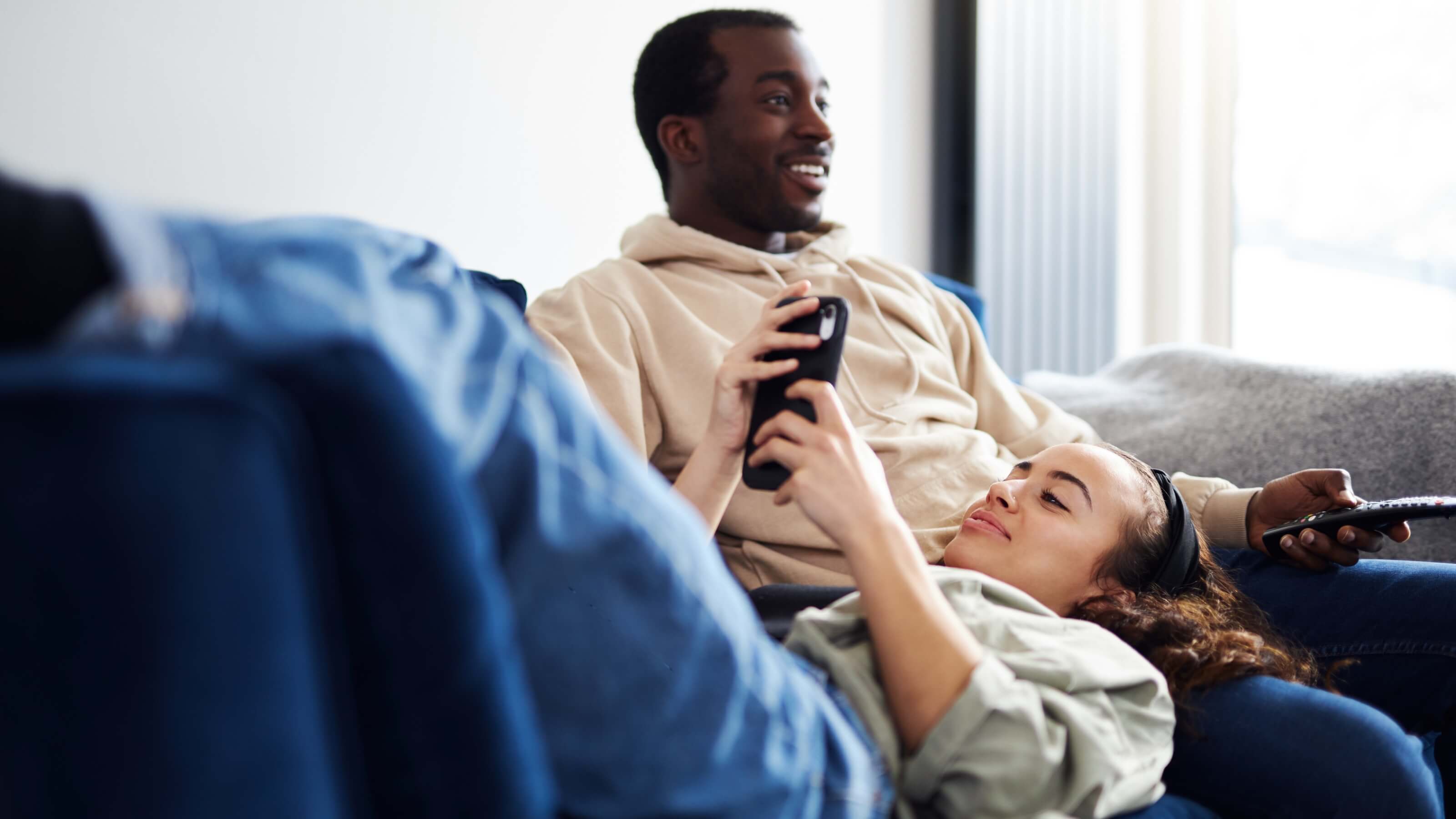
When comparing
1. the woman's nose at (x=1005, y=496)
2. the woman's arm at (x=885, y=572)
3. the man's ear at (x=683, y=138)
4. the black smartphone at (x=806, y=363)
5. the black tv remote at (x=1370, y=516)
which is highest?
the man's ear at (x=683, y=138)

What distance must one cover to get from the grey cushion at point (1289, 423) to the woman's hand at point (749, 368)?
76 cm

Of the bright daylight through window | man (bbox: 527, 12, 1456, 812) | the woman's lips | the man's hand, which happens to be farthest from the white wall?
the bright daylight through window

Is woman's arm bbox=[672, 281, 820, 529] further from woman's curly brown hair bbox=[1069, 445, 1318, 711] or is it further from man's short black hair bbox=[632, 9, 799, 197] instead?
man's short black hair bbox=[632, 9, 799, 197]

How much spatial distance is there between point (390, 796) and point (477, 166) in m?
1.24

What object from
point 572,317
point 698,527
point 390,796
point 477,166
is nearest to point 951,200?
point 477,166

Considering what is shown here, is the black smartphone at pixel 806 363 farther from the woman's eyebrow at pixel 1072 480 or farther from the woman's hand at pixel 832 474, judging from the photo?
the woman's eyebrow at pixel 1072 480

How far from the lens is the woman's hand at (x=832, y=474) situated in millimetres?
746

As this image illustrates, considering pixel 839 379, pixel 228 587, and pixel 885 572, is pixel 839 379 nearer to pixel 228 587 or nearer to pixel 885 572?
pixel 885 572

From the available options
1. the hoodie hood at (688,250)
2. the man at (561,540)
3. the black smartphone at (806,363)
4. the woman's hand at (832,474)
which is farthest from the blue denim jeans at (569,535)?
the hoodie hood at (688,250)

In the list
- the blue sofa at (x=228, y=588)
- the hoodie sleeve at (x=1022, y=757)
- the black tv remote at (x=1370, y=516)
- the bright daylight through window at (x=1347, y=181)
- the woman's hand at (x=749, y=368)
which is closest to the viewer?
the blue sofa at (x=228, y=588)

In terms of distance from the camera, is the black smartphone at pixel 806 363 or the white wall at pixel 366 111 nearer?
the black smartphone at pixel 806 363

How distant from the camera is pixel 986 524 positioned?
3.44ft

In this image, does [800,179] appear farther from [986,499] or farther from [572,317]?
[986,499]

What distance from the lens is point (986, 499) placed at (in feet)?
3.60
